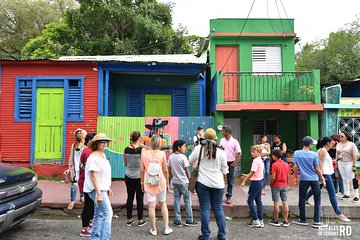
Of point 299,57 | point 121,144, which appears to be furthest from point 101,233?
point 299,57

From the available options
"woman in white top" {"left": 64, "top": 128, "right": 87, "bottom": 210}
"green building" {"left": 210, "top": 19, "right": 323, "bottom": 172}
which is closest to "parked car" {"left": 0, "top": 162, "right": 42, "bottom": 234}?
"woman in white top" {"left": 64, "top": 128, "right": 87, "bottom": 210}

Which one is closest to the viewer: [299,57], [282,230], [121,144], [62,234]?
[62,234]

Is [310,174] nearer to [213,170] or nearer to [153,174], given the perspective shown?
[213,170]

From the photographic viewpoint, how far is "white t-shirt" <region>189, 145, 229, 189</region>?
13.8 feet

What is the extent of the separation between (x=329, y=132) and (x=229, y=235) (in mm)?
5927

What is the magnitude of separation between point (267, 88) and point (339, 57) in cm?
1361

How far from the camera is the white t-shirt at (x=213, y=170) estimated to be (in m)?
4.19

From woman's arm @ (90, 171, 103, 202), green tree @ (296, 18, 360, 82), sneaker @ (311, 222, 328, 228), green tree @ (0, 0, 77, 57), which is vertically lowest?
sneaker @ (311, 222, 328, 228)

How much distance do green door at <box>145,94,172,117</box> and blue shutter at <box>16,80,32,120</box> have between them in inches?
161

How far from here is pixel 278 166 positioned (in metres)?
5.15

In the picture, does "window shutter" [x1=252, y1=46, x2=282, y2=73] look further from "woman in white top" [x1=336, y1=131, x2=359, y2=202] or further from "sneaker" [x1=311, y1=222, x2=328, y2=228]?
"sneaker" [x1=311, y1=222, x2=328, y2=228]

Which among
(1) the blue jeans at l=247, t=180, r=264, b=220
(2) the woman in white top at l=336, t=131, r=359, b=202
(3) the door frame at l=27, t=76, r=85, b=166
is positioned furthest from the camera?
(3) the door frame at l=27, t=76, r=85, b=166

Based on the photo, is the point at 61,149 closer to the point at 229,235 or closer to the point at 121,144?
the point at 121,144
